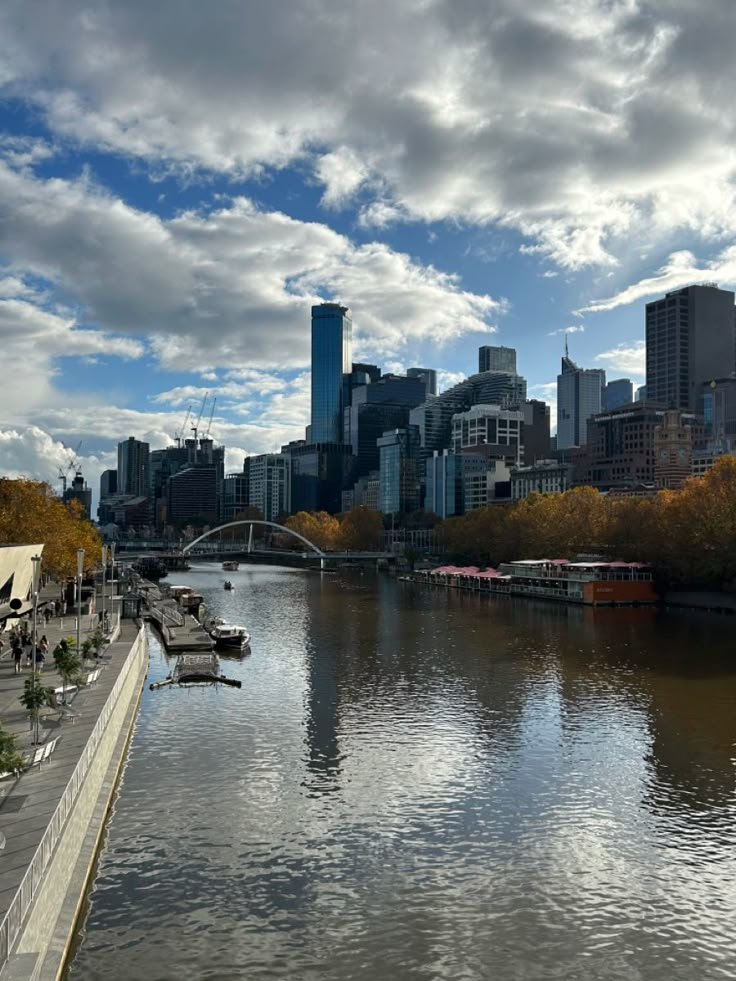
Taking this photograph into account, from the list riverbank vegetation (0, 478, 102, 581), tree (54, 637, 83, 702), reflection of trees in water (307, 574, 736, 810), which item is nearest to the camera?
tree (54, 637, 83, 702)

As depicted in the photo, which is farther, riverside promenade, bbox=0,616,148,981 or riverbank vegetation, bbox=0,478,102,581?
riverbank vegetation, bbox=0,478,102,581

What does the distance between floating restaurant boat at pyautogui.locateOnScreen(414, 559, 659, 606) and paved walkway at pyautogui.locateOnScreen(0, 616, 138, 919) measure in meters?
73.9

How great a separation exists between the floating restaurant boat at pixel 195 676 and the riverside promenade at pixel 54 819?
11669 millimetres

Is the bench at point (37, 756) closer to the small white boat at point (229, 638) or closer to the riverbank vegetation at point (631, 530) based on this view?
the small white boat at point (229, 638)

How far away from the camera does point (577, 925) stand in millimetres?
21797

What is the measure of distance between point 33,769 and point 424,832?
12.5m

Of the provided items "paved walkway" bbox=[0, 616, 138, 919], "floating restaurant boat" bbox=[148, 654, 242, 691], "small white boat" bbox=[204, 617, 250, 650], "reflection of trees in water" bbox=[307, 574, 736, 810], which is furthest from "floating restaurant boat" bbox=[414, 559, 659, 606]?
"paved walkway" bbox=[0, 616, 138, 919]

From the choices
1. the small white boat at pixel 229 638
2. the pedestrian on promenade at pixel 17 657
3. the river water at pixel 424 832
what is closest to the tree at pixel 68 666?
the river water at pixel 424 832

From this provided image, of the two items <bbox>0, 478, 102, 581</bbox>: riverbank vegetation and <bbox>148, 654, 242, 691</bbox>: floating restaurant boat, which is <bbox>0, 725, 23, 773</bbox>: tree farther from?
<bbox>0, 478, 102, 581</bbox>: riverbank vegetation

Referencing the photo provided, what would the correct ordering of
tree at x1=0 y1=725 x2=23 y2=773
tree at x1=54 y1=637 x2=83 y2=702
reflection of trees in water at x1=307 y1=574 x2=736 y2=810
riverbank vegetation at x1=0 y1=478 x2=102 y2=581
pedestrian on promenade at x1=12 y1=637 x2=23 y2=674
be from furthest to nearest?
riverbank vegetation at x1=0 y1=478 x2=102 y2=581 → pedestrian on promenade at x1=12 y1=637 x2=23 y2=674 → reflection of trees in water at x1=307 y1=574 x2=736 y2=810 → tree at x1=54 y1=637 x2=83 y2=702 → tree at x1=0 y1=725 x2=23 y2=773

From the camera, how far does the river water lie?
20.5 metres

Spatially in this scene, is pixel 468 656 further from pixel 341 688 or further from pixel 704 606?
pixel 704 606

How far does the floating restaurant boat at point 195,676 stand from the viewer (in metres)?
52.0

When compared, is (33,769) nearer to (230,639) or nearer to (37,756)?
(37,756)
